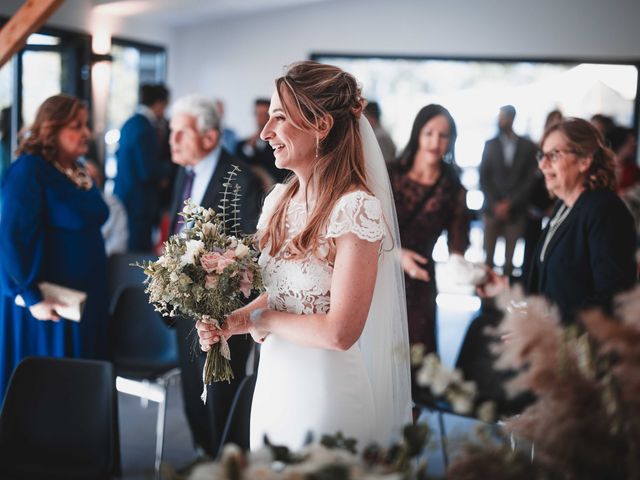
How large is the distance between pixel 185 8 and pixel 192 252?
29.2ft

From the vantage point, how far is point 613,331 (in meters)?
1.17

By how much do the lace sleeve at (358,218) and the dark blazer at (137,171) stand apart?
256 inches

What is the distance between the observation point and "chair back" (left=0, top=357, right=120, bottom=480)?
3068 millimetres

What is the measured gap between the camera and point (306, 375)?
93.1 inches

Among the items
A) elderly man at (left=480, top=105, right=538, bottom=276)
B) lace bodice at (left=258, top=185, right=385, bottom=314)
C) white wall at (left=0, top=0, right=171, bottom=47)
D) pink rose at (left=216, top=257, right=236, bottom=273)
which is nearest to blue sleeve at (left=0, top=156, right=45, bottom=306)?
lace bodice at (left=258, top=185, right=385, bottom=314)

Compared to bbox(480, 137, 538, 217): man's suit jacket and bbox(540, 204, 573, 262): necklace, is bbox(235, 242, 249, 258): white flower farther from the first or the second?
bbox(480, 137, 538, 217): man's suit jacket

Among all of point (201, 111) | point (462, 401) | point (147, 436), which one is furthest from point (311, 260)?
point (147, 436)

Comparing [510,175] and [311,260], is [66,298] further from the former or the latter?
[510,175]

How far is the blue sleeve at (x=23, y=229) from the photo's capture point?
3.92m

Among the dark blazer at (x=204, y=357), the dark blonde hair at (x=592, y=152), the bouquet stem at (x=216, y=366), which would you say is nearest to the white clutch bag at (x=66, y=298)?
the dark blazer at (x=204, y=357)

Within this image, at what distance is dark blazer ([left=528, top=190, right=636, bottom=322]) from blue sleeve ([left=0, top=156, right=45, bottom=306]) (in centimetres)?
237

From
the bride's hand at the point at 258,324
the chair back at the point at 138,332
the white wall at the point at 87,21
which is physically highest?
the white wall at the point at 87,21

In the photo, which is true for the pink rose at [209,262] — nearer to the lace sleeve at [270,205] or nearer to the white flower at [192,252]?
the white flower at [192,252]

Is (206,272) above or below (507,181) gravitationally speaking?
above
